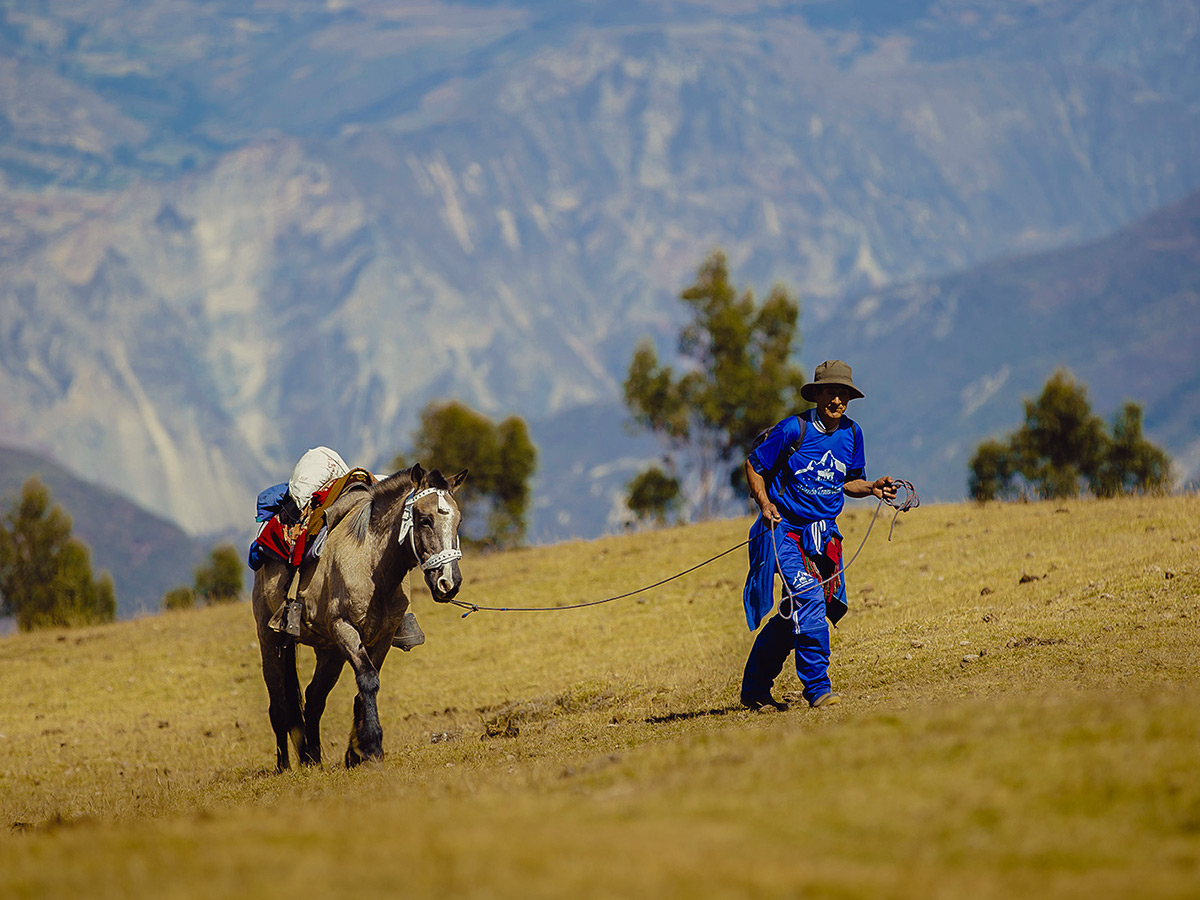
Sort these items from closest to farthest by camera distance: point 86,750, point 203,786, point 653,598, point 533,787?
1. point 533,787
2. point 203,786
3. point 86,750
4. point 653,598

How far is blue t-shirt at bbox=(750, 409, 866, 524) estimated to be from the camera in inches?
479

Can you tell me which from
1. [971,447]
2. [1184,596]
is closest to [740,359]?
[971,447]

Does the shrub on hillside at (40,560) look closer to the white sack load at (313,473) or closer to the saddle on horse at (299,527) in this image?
the white sack load at (313,473)

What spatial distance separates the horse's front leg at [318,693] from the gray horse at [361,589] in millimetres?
11

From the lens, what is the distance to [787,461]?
40.2 feet

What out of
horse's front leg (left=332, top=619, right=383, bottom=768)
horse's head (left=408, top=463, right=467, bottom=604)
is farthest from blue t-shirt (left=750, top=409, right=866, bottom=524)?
horse's front leg (left=332, top=619, right=383, bottom=768)

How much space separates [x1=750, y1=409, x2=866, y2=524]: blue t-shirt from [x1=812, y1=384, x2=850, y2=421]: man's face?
13 cm

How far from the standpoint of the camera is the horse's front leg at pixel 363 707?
12.4 m

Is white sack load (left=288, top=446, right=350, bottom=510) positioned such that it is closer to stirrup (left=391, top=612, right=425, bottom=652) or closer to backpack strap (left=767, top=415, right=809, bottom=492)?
stirrup (left=391, top=612, right=425, bottom=652)

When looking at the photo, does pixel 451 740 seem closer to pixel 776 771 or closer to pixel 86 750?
pixel 86 750

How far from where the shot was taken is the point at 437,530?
1220 centimetres

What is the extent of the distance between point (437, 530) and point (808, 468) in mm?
3581

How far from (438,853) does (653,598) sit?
55.1 ft

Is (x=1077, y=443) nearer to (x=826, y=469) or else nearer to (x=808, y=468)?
(x=826, y=469)
